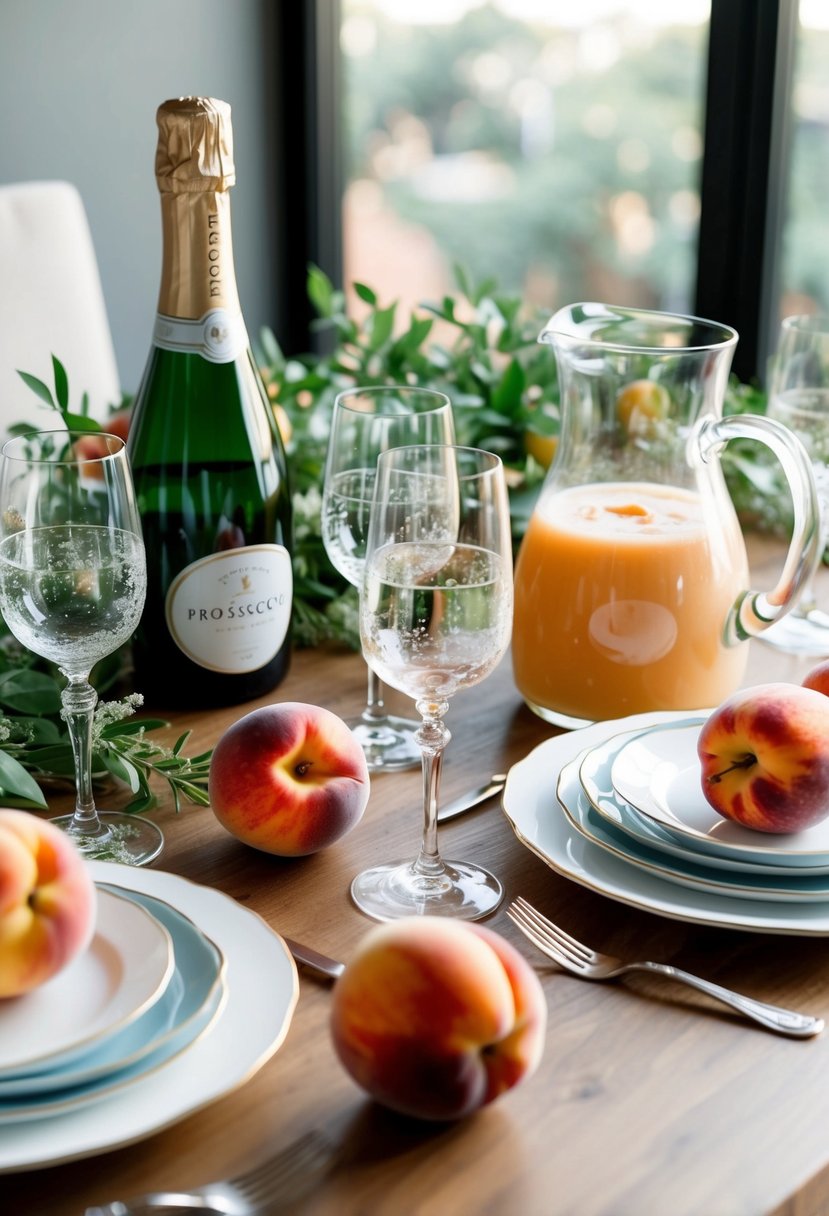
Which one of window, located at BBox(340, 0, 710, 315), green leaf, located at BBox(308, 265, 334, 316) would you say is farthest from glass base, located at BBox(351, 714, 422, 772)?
window, located at BBox(340, 0, 710, 315)

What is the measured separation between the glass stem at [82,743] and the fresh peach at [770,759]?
378mm

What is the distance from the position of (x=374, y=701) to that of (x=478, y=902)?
31 centimetres

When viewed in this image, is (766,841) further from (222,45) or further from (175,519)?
(222,45)

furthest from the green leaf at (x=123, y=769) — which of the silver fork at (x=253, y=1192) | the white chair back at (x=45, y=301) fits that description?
the white chair back at (x=45, y=301)

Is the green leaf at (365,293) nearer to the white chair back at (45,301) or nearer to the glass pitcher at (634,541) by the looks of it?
the white chair back at (45,301)

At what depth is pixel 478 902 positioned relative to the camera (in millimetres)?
755

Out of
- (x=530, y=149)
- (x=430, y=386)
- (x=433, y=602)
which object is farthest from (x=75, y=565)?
(x=530, y=149)

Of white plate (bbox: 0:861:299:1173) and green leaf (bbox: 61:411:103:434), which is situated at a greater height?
green leaf (bbox: 61:411:103:434)

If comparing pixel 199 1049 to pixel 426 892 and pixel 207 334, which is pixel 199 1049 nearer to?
pixel 426 892

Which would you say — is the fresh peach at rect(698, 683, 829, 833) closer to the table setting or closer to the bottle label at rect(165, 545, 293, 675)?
the table setting

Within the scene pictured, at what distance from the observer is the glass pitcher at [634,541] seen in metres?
0.93

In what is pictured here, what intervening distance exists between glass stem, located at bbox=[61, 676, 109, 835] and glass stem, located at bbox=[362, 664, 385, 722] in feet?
0.82

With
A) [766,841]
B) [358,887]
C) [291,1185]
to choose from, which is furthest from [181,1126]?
[766,841]

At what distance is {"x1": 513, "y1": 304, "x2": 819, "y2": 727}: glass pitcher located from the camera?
929 mm
